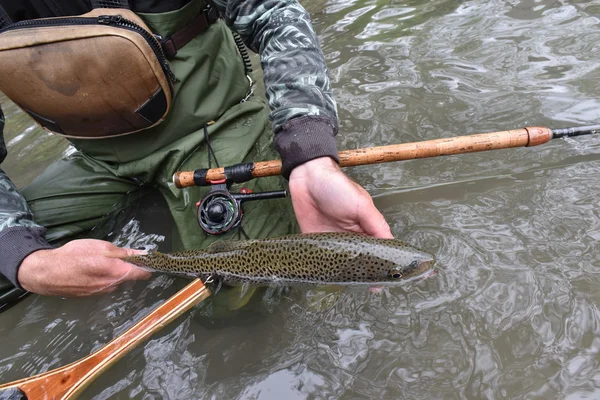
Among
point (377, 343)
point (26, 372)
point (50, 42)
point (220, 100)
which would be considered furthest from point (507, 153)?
point (26, 372)

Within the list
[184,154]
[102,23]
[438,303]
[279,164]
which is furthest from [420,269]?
[102,23]

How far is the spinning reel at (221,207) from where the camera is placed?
2980 millimetres

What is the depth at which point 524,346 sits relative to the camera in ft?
7.98

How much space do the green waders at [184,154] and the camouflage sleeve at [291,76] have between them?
1.38 feet

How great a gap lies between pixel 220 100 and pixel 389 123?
1851mm

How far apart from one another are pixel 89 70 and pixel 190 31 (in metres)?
0.81

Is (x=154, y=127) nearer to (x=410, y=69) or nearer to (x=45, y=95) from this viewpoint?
(x=45, y=95)

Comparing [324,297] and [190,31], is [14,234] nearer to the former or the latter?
[190,31]

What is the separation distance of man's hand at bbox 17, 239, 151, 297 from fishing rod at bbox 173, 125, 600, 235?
2.13ft

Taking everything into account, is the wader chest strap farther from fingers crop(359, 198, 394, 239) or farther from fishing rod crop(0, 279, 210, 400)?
fingers crop(359, 198, 394, 239)

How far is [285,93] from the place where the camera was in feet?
9.19

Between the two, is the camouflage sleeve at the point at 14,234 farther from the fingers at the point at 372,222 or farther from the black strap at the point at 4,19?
the fingers at the point at 372,222

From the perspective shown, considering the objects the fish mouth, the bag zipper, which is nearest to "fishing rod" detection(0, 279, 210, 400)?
the fish mouth

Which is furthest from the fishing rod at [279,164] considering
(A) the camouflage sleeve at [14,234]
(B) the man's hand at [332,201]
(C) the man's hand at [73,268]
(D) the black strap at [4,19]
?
(D) the black strap at [4,19]
